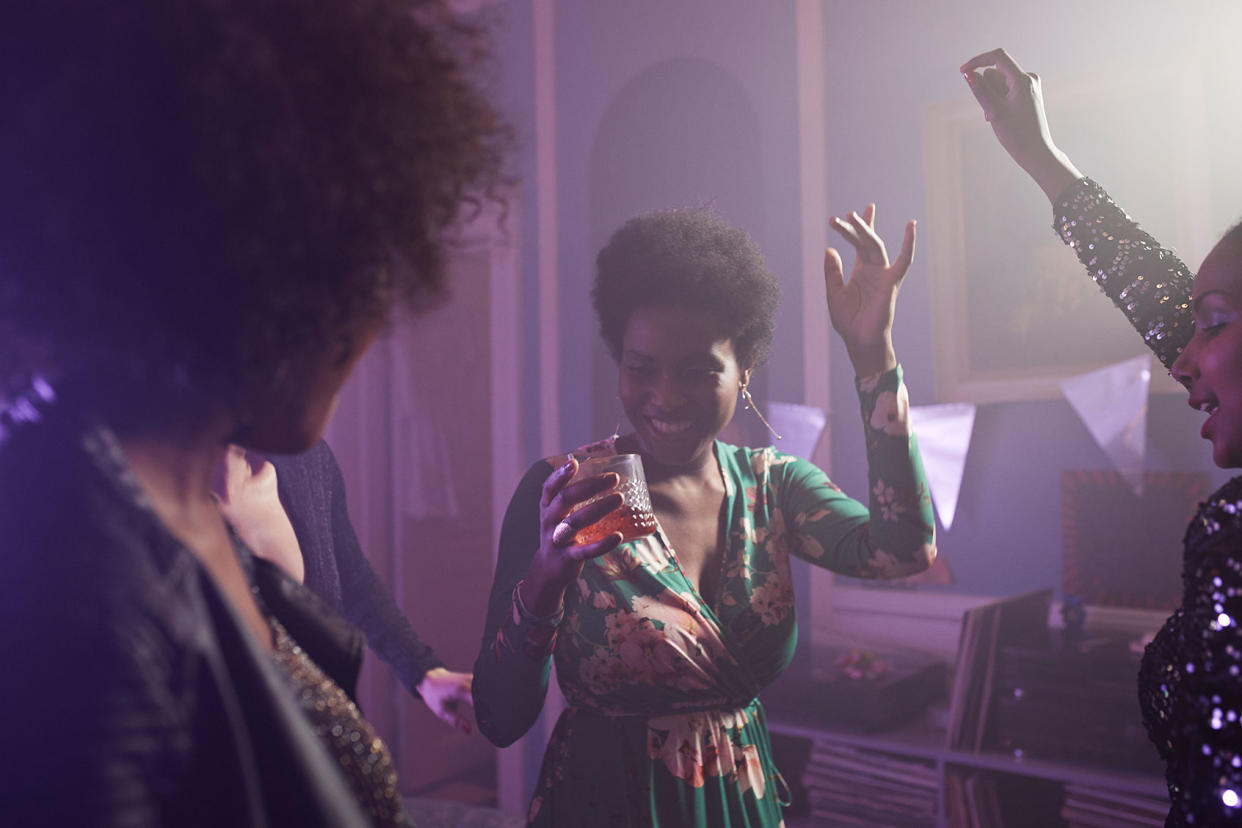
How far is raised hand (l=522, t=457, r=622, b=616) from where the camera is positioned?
1.14 m

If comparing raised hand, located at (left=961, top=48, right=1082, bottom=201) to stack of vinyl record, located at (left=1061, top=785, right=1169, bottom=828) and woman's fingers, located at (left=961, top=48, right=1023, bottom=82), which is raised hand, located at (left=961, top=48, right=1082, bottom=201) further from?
stack of vinyl record, located at (left=1061, top=785, right=1169, bottom=828)

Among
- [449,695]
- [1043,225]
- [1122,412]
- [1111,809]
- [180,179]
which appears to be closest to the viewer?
[180,179]

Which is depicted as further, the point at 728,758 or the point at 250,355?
the point at 728,758

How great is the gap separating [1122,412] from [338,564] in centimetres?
212

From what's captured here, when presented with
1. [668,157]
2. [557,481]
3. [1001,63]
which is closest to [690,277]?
[557,481]

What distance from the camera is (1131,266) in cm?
129

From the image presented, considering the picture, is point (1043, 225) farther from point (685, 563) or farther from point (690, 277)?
point (685, 563)

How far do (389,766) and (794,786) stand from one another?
6.76 feet

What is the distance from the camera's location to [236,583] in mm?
748

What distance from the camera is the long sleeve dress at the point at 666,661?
1307mm

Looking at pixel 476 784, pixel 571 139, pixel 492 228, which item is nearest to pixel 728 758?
pixel 571 139

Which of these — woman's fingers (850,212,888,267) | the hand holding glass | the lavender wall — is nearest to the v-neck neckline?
the hand holding glass

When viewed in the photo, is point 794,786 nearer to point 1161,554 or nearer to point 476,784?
point 1161,554

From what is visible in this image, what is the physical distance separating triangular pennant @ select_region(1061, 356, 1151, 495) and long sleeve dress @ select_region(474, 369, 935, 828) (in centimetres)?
138
